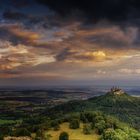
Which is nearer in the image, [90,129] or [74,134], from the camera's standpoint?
[74,134]

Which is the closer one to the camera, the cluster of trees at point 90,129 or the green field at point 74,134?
the cluster of trees at point 90,129

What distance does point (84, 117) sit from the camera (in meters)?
181

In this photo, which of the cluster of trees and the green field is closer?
the cluster of trees

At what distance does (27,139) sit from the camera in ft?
409

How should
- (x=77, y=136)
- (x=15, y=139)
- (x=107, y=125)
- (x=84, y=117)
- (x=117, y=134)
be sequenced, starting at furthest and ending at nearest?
1. (x=84, y=117)
2. (x=107, y=125)
3. (x=77, y=136)
4. (x=117, y=134)
5. (x=15, y=139)

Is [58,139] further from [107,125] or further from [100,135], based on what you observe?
[107,125]

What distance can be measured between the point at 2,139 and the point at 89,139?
38857mm

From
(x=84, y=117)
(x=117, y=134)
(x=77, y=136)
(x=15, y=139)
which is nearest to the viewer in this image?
(x=15, y=139)

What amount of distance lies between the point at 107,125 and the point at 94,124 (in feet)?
20.0

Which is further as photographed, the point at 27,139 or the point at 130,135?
the point at 130,135

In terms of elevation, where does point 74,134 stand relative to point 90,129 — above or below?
below

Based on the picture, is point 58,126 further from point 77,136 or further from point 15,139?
point 15,139

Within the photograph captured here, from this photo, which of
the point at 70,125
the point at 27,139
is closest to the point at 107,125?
the point at 70,125

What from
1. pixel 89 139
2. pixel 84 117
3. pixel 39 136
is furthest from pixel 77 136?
pixel 84 117
